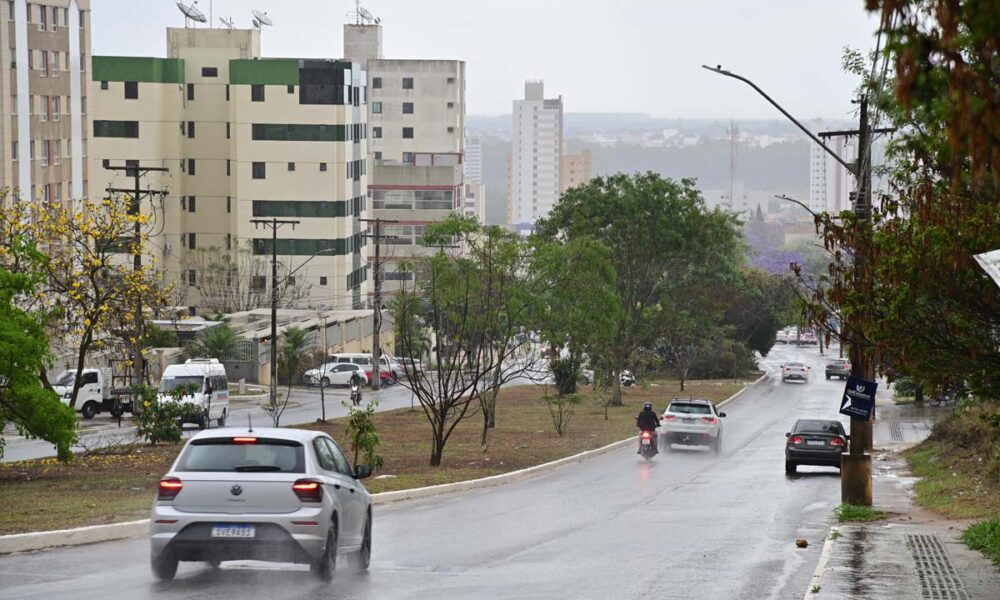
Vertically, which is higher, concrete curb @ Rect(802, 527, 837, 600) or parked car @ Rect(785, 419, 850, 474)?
concrete curb @ Rect(802, 527, 837, 600)

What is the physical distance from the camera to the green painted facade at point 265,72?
102 meters

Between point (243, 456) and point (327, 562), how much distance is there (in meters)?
1.26

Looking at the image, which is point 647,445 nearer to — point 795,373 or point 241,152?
point 795,373

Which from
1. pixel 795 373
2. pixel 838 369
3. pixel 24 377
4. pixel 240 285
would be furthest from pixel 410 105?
pixel 24 377

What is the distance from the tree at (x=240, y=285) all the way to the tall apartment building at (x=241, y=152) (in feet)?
1.28

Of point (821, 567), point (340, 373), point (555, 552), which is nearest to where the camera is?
point (821, 567)

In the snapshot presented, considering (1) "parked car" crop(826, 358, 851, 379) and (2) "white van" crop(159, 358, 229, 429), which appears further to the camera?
(1) "parked car" crop(826, 358, 851, 379)

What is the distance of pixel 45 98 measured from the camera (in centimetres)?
7712

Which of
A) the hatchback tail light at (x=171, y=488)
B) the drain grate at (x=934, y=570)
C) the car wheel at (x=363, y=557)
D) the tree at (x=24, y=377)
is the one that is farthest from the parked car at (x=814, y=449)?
the hatchback tail light at (x=171, y=488)

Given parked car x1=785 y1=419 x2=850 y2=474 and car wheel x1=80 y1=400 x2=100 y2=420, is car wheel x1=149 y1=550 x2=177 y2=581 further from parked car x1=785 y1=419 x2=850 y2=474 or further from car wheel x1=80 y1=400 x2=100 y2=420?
car wheel x1=80 y1=400 x2=100 y2=420

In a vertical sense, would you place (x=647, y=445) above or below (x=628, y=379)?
above

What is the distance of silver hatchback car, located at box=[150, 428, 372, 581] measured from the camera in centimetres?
1395

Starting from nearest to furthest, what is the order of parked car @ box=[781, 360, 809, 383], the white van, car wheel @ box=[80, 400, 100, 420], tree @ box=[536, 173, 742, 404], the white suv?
1. the white suv
2. the white van
3. car wheel @ box=[80, 400, 100, 420]
4. tree @ box=[536, 173, 742, 404]
5. parked car @ box=[781, 360, 809, 383]

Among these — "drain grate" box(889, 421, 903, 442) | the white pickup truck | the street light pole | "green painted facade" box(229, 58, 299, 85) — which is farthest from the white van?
"green painted facade" box(229, 58, 299, 85)
